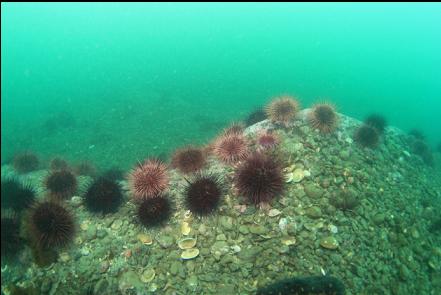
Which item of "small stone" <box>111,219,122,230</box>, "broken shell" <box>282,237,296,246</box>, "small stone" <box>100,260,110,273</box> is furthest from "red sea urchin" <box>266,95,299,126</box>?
"small stone" <box>100,260,110,273</box>

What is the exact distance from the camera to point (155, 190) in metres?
6.82

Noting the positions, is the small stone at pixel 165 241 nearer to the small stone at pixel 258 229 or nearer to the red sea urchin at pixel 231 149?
the small stone at pixel 258 229

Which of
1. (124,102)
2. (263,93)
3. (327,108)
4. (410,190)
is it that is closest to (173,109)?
(124,102)

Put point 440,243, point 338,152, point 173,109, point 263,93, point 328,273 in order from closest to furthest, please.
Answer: point 328,273 → point 440,243 → point 338,152 → point 173,109 → point 263,93

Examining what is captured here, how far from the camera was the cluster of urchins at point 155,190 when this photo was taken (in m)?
6.02

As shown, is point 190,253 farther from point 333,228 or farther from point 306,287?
point 333,228

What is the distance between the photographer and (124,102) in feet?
91.7

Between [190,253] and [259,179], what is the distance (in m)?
2.02

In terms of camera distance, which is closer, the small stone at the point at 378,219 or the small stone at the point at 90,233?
the small stone at the point at 90,233

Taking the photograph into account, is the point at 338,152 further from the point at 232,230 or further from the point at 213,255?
the point at 213,255

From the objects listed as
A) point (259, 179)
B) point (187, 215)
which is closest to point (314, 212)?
point (259, 179)

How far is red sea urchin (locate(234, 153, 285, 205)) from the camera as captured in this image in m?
6.36

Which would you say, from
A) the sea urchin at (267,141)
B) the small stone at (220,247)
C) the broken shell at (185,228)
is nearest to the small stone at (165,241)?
the broken shell at (185,228)

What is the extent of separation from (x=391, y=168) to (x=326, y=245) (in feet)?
13.1
